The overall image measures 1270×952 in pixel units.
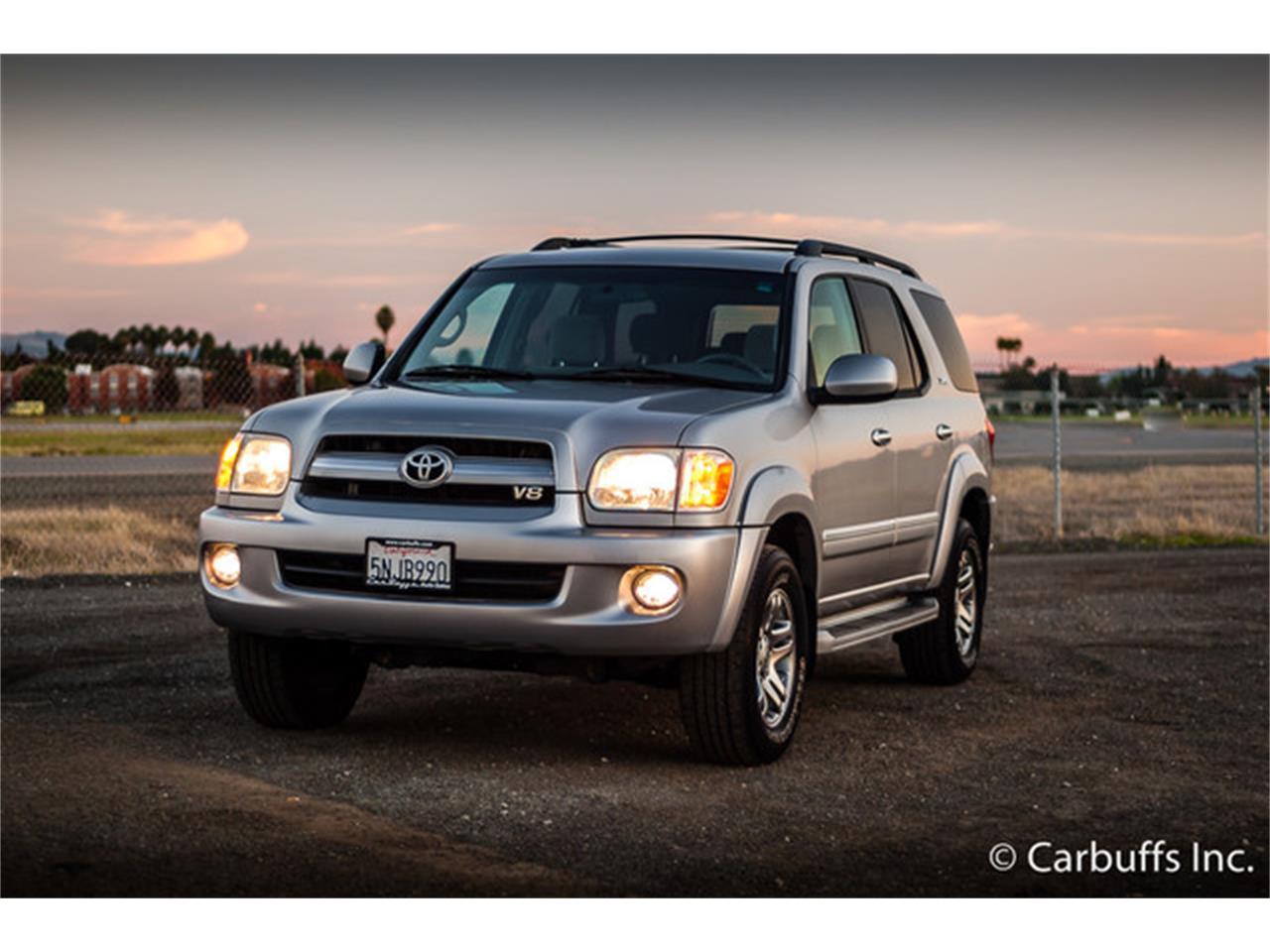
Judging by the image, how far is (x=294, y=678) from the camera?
28.8 ft

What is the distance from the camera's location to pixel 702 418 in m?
7.95

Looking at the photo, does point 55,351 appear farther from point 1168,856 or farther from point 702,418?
point 1168,856

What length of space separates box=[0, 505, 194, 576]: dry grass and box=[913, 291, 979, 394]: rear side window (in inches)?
339

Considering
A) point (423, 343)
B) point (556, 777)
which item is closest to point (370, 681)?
point (423, 343)

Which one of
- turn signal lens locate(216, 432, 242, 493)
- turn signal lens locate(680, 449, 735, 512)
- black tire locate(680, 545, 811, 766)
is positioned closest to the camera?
turn signal lens locate(680, 449, 735, 512)

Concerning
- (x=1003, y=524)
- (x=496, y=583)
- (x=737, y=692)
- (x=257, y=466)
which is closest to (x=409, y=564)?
(x=496, y=583)

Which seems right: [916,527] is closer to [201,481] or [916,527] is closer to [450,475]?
[450,475]

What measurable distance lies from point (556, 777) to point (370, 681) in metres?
2.92

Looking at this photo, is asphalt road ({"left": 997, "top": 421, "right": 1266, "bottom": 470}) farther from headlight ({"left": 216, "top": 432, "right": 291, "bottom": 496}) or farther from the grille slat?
the grille slat

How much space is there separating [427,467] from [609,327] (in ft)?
5.24

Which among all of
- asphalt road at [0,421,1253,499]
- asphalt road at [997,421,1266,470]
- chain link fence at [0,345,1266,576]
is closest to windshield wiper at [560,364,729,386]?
chain link fence at [0,345,1266,576]

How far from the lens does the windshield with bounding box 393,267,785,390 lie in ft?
29.2
